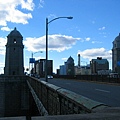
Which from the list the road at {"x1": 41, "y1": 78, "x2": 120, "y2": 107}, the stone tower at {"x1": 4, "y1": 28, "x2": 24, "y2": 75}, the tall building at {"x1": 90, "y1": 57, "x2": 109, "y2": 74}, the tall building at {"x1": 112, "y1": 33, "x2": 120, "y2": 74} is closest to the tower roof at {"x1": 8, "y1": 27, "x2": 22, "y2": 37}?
the stone tower at {"x1": 4, "y1": 28, "x2": 24, "y2": 75}

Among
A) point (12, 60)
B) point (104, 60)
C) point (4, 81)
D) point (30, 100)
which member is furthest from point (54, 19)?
point (104, 60)

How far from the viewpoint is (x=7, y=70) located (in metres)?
90.4

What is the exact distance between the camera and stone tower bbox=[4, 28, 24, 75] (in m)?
91.1

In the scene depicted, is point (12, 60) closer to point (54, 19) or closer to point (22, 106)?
point (22, 106)

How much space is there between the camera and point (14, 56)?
300 ft

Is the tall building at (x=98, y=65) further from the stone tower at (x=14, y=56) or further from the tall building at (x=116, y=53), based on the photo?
the stone tower at (x=14, y=56)

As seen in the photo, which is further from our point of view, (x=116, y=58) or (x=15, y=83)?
(x=116, y=58)

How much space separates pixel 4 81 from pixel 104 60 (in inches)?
3953

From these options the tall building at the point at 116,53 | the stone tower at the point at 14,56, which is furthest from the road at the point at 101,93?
the tall building at the point at 116,53

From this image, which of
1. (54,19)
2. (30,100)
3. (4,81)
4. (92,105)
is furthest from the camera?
(4,81)

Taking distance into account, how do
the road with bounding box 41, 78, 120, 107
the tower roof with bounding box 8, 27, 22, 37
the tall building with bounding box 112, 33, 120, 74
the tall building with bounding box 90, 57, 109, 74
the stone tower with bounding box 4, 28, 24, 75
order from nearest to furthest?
the road with bounding box 41, 78, 120, 107
the stone tower with bounding box 4, 28, 24, 75
the tower roof with bounding box 8, 27, 22, 37
the tall building with bounding box 112, 33, 120, 74
the tall building with bounding box 90, 57, 109, 74

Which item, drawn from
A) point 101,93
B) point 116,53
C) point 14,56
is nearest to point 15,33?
point 14,56

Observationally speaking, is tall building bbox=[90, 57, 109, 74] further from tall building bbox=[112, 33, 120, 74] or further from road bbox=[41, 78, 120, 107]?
road bbox=[41, 78, 120, 107]

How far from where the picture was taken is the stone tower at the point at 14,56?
91062 mm
